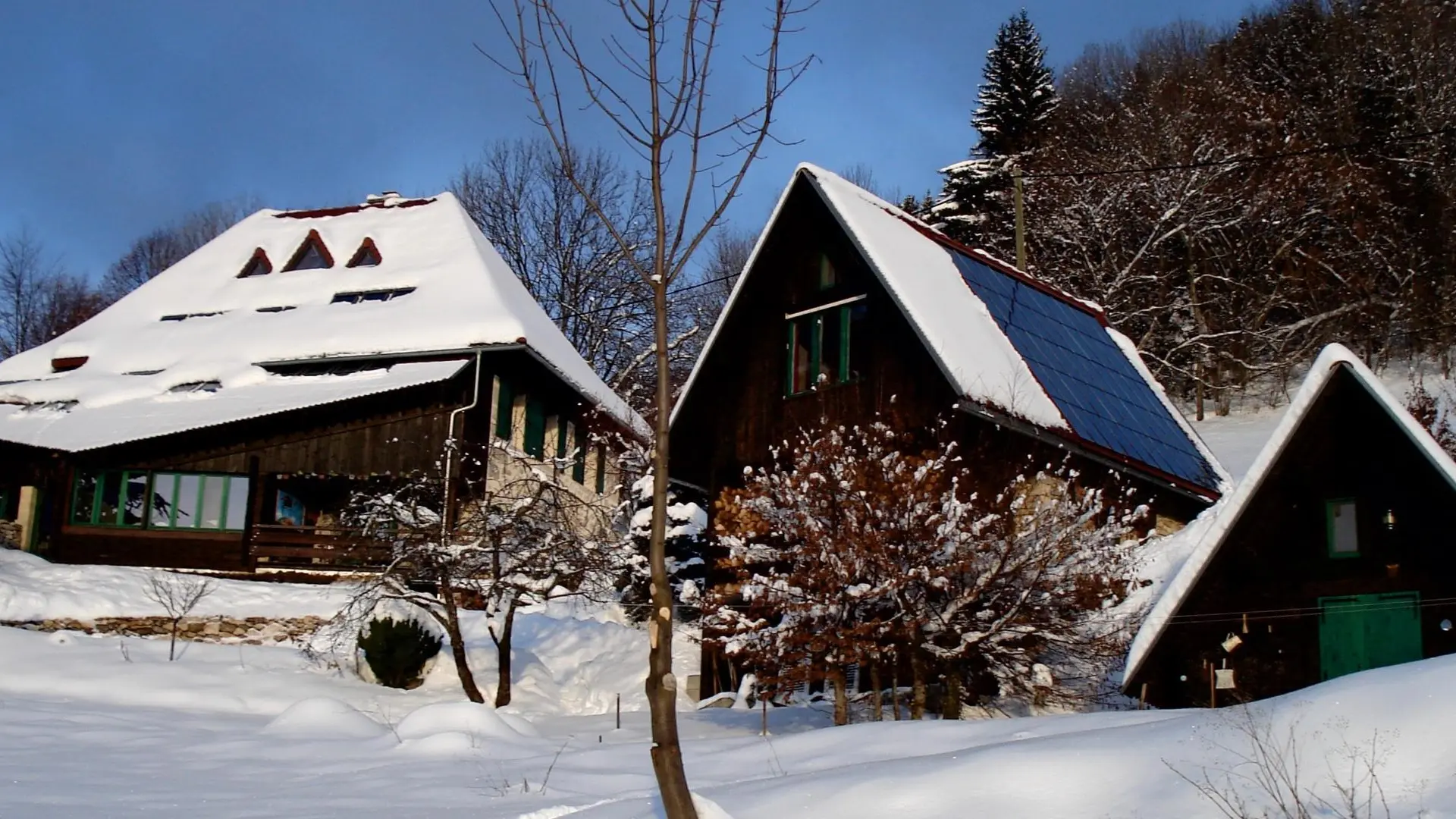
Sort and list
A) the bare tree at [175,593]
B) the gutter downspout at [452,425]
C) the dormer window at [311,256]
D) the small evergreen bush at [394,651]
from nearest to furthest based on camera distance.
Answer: the small evergreen bush at [394,651], the bare tree at [175,593], the gutter downspout at [452,425], the dormer window at [311,256]

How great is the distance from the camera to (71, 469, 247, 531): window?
2597 cm

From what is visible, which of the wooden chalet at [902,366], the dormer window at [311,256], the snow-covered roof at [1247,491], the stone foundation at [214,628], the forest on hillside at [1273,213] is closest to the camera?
the snow-covered roof at [1247,491]

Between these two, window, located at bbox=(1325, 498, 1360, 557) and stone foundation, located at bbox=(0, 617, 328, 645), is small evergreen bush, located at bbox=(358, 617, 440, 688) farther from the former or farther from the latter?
Result: window, located at bbox=(1325, 498, 1360, 557)

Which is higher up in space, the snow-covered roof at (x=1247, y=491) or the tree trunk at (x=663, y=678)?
the snow-covered roof at (x=1247, y=491)

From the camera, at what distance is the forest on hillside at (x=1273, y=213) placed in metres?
34.9

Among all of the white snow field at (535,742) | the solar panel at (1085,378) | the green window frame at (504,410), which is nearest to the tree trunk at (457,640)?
the white snow field at (535,742)

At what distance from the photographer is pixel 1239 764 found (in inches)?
281

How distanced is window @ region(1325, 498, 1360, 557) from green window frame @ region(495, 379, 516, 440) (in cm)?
1773

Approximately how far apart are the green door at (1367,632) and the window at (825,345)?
7.16 meters

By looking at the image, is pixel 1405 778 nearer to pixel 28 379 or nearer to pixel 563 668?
pixel 563 668

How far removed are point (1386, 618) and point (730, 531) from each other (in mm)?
7542

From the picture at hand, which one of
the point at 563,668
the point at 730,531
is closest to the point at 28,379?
the point at 563,668

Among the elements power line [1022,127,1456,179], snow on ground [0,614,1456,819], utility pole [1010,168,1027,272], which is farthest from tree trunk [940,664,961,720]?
power line [1022,127,1456,179]

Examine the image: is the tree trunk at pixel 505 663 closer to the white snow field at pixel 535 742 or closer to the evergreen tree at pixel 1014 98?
the white snow field at pixel 535 742
